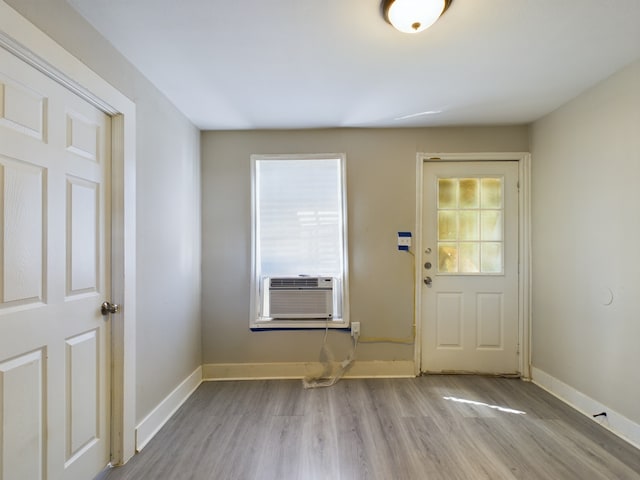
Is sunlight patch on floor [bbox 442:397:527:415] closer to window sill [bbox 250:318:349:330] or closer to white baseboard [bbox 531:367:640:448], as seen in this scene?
white baseboard [bbox 531:367:640:448]

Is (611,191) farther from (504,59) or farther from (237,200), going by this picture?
(237,200)

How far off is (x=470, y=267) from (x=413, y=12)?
6.89 ft

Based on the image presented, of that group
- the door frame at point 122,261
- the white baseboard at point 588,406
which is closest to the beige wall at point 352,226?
the door frame at point 122,261

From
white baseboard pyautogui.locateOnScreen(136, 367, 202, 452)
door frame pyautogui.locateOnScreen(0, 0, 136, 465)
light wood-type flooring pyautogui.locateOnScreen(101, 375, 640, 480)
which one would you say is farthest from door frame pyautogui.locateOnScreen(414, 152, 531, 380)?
door frame pyautogui.locateOnScreen(0, 0, 136, 465)

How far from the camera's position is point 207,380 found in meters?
2.52

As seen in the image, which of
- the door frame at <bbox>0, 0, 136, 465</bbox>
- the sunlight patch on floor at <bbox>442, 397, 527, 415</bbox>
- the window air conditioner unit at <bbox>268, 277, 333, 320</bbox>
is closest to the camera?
the door frame at <bbox>0, 0, 136, 465</bbox>

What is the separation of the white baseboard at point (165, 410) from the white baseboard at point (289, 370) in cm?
18

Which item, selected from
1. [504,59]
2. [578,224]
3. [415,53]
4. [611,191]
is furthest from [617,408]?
[415,53]

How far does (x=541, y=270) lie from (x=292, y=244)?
2194mm

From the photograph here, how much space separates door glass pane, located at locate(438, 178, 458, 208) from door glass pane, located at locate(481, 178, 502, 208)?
26 centimetres

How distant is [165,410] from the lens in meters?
1.93

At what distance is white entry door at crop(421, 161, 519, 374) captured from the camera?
256 centimetres

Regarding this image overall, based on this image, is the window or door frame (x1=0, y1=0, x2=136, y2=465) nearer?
door frame (x1=0, y1=0, x2=136, y2=465)

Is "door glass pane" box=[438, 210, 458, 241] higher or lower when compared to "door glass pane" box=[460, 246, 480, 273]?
higher
